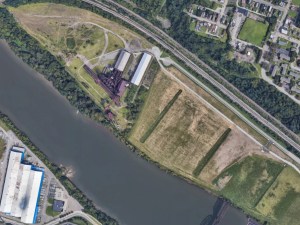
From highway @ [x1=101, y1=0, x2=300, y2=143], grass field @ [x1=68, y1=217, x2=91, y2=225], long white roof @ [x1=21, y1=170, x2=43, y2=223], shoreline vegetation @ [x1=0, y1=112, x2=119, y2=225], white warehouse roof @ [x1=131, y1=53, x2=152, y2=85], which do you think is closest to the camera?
long white roof @ [x1=21, y1=170, x2=43, y2=223]

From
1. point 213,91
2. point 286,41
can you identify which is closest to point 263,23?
point 286,41

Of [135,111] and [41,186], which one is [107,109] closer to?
[135,111]

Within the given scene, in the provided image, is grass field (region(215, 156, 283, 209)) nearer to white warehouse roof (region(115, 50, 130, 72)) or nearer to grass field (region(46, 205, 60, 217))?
white warehouse roof (region(115, 50, 130, 72))

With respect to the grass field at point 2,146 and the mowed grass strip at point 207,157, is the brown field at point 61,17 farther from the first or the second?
the mowed grass strip at point 207,157

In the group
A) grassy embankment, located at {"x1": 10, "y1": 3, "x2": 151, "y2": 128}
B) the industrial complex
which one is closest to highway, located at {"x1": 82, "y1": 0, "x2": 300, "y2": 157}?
grassy embankment, located at {"x1": 10, "y1": 3, "x2": 151, "y2": 128}

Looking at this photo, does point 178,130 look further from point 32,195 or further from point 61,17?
point 61,17

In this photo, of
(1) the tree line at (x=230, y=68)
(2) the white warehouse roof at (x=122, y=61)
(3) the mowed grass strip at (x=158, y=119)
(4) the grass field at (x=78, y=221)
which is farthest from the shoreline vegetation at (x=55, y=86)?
(1) the tree line at (x=230, y=68)

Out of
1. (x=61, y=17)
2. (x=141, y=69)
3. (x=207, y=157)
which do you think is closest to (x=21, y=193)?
(x=141, y=69)
